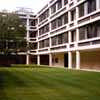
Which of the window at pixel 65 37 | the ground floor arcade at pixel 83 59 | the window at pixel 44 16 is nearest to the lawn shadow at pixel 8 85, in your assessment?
the ground floor arcade at pixel 83 59

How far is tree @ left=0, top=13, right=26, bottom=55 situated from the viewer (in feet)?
112

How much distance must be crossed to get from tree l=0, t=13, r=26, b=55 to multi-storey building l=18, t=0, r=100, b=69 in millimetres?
7647

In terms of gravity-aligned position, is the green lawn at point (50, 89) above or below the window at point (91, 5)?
below

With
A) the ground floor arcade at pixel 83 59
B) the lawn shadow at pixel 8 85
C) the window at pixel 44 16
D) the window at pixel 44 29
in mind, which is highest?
the window at pixel 44 16

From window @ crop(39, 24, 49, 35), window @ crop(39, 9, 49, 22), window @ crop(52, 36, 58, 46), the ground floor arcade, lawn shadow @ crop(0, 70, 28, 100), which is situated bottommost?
lawn shadow @ crop(0, 70, 28, 100)

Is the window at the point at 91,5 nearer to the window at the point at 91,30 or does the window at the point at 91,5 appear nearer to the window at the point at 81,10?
the window at the point at 81,10

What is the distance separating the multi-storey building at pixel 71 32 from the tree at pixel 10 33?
7.65 meters

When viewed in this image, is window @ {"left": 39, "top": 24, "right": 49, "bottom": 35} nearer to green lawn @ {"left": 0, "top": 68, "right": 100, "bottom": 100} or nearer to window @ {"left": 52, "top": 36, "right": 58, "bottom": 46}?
window @ {"left": 52, "top": 36, "right": 58, "bottom": 46}

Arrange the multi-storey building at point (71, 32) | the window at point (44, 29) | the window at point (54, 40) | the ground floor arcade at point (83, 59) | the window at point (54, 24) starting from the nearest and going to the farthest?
the multi-storey building at point (71, 32)
the ground floor arcade at point (83, 59)
the window at point (54, 40)
the window at point (54, 24)
the window at point (44, 29)

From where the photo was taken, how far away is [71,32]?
33688mm

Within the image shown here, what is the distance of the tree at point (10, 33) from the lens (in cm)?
3425

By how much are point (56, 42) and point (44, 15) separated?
1227 centimetres

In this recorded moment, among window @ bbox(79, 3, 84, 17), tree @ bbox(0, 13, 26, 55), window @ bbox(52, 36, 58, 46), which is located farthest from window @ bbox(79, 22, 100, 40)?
tree @ bbox(0, 13, 26, 55)

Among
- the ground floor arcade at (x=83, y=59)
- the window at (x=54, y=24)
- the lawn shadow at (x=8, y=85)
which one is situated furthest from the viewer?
the window at (x=54, y=24)
